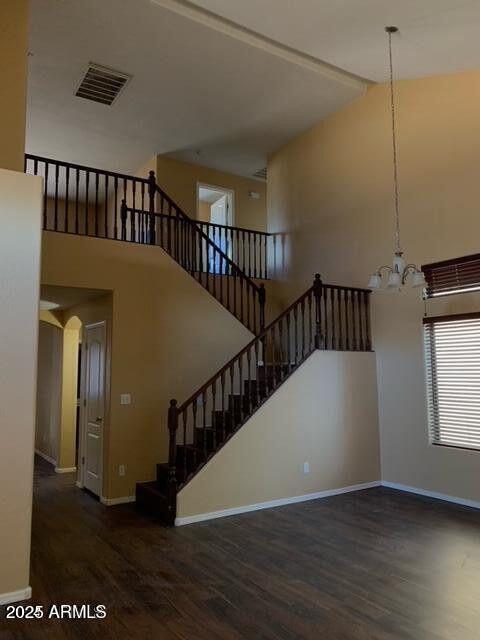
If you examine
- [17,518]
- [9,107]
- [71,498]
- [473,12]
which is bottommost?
[71,498]

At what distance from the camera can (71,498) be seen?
19.8ft

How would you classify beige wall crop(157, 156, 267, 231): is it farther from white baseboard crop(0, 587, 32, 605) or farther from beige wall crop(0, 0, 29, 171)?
white baseboard crop(0, 587, 32, 605)

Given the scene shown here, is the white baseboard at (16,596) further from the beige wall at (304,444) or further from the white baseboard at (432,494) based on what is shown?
the white baseboard at (432,494)

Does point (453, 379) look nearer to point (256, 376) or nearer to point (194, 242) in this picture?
point (256, 376)

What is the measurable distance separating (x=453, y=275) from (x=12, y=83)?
5.02 metres

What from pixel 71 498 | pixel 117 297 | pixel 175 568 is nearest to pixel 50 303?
pixel 117 297

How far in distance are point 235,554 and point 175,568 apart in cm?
56

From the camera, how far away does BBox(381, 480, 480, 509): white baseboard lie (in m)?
5.31

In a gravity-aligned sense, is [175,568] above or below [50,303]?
below

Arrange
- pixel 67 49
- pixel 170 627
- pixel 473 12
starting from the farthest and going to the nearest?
1. pixel 67 49
2. pixel 473 12
3. pixel 170 627

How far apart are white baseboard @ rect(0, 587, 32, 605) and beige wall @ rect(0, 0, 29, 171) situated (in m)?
3.23

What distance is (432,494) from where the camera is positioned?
18.8 ft

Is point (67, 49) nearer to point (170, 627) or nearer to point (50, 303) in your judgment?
point (50, 303)

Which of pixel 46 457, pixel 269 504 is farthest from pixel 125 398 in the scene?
pixel 46 457
